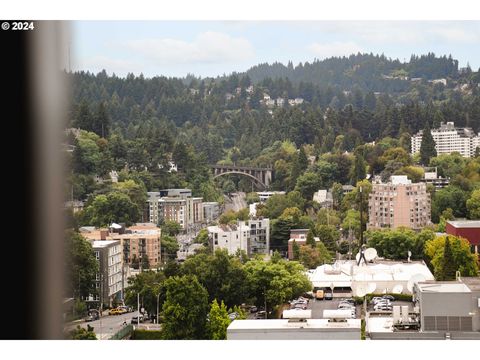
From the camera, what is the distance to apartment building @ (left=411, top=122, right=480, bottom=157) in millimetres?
11969

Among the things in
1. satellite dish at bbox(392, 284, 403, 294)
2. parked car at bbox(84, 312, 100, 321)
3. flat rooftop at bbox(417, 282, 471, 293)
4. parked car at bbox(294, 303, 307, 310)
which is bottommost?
parked car at bbox(84, 312, 100, 321)

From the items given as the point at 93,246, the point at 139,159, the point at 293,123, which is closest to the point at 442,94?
the point at 293,123

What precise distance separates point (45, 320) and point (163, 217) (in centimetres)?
954

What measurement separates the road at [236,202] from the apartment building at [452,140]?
7.33ft

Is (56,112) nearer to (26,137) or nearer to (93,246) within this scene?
(26,137)

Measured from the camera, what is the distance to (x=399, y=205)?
32.8ft

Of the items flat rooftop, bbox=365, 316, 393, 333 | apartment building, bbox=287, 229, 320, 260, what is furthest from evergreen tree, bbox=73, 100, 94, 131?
flat rooftop, bbox=365, 316, 393, 333

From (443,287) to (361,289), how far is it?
3.30 feet

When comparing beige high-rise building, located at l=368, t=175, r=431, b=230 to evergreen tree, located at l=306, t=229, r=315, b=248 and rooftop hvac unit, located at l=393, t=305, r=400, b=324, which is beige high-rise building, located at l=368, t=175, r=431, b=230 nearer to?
evergreen tree, located at l=306, t=229, r=315, b=248

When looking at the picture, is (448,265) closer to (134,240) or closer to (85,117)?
(134,240)

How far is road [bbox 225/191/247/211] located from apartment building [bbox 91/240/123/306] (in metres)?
3.22

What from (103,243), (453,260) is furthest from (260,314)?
(103,243)

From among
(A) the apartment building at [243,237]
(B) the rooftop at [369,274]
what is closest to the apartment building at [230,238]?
(A) the apartment building at [243,237]

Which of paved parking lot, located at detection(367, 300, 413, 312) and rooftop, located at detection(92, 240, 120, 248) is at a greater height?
rooftop, located at detection(92, 240, 120, 248)
